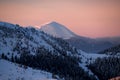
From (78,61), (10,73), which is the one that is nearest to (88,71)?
(78,61)

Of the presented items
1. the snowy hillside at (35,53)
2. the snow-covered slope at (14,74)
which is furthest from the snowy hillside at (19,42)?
the snow-covered slope at (14,74)

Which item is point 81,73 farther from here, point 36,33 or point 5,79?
point 5,79

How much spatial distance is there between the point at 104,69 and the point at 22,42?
1973 inches

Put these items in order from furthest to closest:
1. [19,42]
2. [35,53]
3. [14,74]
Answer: [35,53] < [19,42] < [14,74]

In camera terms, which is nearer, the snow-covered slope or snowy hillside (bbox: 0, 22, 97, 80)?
the snow-covered slope

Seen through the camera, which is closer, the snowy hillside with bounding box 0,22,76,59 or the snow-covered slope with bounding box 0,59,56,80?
the snow-covered slope with bounding box 0,59,56,80

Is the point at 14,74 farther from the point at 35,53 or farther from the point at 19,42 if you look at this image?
the point at 35,53

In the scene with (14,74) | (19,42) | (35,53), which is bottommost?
(14,74)

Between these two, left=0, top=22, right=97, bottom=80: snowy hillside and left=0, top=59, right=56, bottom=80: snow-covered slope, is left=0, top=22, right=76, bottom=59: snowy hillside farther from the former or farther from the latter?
left=0, top=59, right=56, bottom=80: snow-covered slope

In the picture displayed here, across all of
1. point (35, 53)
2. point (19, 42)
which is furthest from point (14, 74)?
point (35, 53)

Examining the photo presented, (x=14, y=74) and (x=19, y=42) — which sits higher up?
(x=19, y=42)

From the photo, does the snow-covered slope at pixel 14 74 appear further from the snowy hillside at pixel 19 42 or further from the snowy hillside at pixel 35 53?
the snowy hillside at pixel 35 53

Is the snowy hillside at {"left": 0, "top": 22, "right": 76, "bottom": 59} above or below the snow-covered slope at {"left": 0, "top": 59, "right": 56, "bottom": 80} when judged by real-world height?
above

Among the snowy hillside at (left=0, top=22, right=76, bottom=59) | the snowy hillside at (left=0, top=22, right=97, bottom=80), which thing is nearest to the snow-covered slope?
the snowy hillside at (left=0, top=22, right=76, bottom=59)
